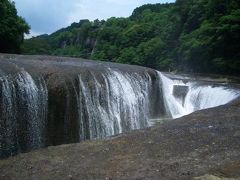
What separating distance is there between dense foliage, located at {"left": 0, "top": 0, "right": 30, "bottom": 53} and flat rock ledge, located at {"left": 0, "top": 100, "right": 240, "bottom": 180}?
26.0 metres

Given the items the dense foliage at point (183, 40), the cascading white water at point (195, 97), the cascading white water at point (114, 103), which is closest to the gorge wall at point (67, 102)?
the cascading white water at point (114, 103)

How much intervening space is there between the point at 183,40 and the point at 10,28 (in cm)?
2046

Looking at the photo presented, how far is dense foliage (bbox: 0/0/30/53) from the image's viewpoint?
36031mm

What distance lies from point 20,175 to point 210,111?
9488 mm

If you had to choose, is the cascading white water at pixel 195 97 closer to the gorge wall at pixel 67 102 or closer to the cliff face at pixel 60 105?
the gorge wall at pixel 67 102

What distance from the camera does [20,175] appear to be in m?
9.45

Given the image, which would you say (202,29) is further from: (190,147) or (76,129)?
(190,147)

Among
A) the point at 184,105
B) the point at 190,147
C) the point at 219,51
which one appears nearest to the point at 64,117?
the point at 190,147

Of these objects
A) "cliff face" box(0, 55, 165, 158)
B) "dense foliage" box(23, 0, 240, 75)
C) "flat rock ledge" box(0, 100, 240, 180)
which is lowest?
"flat rock ledge" box(0, 100, 240, 180)

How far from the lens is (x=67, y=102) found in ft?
48.6

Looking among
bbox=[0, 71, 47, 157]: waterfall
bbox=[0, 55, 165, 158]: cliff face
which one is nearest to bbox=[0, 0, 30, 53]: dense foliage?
bbox=[0, 55, 165, 158]: cliff face

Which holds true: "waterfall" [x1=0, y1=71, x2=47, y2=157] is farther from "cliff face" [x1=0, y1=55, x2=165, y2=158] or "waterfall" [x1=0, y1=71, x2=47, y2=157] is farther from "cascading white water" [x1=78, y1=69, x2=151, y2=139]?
"cascading white water" [x1=78, y1=69, x2=151, y2=139]

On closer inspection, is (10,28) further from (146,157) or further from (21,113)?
(146,157)

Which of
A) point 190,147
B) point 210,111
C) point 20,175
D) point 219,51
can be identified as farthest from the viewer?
point 219,51
